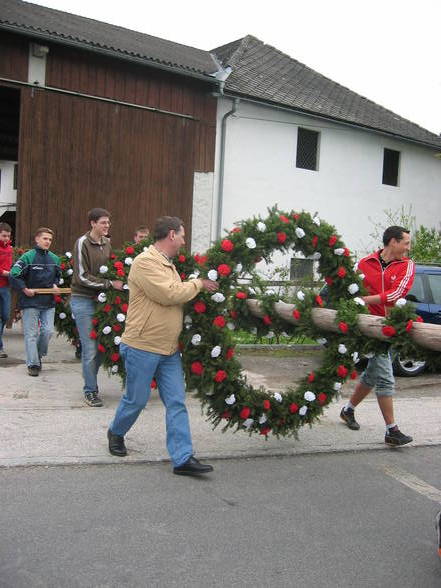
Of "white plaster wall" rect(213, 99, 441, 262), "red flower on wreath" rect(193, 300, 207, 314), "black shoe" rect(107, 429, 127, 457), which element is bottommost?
"black shoe" rect(107, 429, 127, 457)

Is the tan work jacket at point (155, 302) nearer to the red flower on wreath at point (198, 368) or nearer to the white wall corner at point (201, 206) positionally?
the red flower on wreath at point (198, 368)

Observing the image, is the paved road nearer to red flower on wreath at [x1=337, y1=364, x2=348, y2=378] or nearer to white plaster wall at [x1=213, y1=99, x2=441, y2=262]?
red flower on wreath at [x1=337, y1=364, x2=348, y2=378]

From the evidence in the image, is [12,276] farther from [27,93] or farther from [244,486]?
[27,93]

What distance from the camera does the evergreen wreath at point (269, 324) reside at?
5.05m

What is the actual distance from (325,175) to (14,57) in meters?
9.61

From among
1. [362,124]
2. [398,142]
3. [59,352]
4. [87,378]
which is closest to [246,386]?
[87,378]

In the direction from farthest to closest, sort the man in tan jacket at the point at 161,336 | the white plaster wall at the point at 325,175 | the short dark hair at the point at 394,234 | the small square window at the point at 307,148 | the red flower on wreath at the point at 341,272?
the small square window at the point at 307,148 < the white plaster wall at the point at 325,175 < the short dark hair at the point at 394,234 < the red flower on wreath at the point at 341,272 < the man in tan jacket at the point at 161,336

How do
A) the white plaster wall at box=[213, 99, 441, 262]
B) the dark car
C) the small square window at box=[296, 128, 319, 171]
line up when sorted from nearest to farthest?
the dark car, the white plaster wall at box=[213, 99, 441, 262], the small square window at box=[296, 128, 319, 171]

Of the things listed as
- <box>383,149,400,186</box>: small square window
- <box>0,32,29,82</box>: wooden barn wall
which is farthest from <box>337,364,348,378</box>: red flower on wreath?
<box>383,149,400,186</box>: small square window

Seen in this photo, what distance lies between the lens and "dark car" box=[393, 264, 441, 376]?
9773 millimetres

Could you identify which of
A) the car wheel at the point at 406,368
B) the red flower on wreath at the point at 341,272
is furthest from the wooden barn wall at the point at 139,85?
the red flower on wreath at the point at 341,272

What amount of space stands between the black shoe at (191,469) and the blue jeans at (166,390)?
0.04 meters

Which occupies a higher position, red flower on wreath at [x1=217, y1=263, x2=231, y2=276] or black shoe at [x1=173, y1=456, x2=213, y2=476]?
red flower on wreath at [x1=217, y1=263, x2=231, y2=276]

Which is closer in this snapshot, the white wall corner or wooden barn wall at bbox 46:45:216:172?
wooden barn wall at bbox 46:45:216:172
